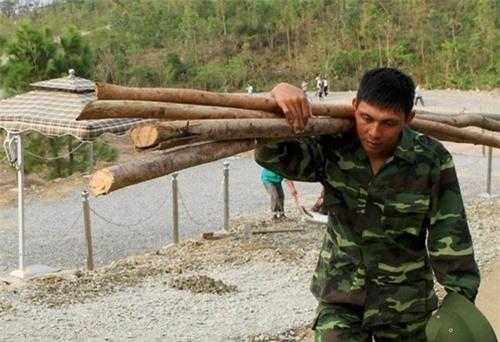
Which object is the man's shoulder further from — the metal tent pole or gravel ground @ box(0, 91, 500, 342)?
the metal tent pole

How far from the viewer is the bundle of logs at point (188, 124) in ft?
7.84

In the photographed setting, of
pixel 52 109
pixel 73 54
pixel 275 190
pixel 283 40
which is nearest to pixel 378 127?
pixel 52 109

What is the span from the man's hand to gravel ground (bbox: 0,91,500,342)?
326cm

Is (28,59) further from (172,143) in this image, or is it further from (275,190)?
(172,143)

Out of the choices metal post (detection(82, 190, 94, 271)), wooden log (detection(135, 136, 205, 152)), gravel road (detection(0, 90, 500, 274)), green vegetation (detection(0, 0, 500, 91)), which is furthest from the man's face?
green vegetation (detection(0, 0, 500, 91))

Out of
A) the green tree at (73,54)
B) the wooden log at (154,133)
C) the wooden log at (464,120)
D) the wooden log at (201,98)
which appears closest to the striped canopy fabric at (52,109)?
the wooden log at (464,120)

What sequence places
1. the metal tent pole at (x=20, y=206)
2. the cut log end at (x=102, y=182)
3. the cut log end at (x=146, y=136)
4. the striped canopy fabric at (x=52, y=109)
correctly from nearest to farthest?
1. the cut log end at (x=102, y=182)
2. the cut log end at (x=146, y=136)
3. the metal tent pole at (x=20, y=206)
4. the striped canopy fabric at (x=52, y=109)

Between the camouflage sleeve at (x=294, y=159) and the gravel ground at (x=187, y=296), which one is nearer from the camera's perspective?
the camouflage sleeve at (x=294, y=159)

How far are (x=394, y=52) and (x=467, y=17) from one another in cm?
586

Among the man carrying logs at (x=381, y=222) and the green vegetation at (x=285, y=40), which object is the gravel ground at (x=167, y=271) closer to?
the man carrying logs at (x=381, y=222)

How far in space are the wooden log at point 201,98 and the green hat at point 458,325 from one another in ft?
2.65

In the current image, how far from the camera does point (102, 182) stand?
228cm

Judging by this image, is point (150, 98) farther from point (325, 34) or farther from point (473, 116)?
point (325, 34)

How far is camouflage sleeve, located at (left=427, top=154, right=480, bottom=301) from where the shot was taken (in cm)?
285
